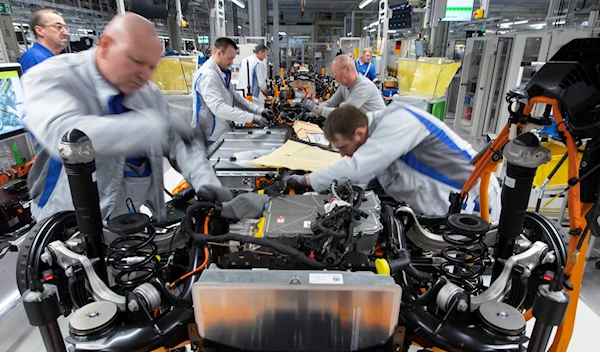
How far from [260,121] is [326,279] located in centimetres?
273

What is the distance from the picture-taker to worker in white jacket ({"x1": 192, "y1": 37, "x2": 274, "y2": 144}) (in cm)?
367

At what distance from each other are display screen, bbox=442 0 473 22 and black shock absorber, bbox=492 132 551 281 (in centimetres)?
700

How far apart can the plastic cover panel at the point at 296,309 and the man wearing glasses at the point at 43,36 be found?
3155 millimetres

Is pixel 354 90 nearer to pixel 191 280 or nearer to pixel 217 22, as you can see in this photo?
pixel 191 280

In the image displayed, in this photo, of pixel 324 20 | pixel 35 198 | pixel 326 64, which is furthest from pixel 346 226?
pixel 324 20

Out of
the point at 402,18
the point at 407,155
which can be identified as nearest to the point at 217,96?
the point at 407,155

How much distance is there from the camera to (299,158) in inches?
101

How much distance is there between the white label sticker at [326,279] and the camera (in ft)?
3.43

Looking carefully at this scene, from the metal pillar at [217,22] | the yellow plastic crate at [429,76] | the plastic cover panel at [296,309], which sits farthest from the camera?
the metal pillar at [217,22]

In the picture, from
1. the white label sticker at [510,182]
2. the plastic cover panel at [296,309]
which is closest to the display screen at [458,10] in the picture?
the white label sticker at [510,182]

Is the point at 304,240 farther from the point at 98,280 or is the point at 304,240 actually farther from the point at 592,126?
the point at 592,126

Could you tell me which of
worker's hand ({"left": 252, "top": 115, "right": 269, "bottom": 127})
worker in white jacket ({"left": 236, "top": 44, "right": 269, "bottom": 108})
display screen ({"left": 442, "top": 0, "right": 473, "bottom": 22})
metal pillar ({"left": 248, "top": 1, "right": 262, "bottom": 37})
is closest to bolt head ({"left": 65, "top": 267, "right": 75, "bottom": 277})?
worker's hand ({"left": 252, "top": 115, "right": 269, "bottom": 127})

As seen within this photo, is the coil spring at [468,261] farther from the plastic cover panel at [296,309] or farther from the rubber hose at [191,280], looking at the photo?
the rubber hose at [191,280]

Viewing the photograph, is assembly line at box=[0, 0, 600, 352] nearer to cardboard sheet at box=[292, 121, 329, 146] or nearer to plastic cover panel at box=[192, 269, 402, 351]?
plastic cover panel at box=[192, 269, 402, 351]
